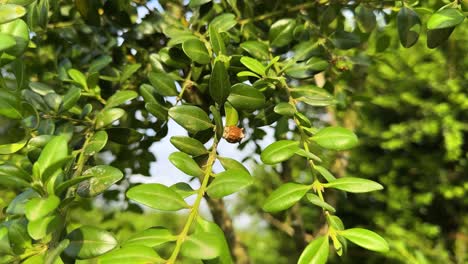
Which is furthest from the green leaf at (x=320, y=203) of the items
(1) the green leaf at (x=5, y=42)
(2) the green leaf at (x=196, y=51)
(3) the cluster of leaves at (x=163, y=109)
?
(1) the green leaf at (x=5, y=42)

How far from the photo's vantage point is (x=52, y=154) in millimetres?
439

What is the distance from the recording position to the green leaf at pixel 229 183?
0.49 meters

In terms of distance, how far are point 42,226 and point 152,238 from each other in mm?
103

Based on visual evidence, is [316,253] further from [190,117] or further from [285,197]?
[190,117]

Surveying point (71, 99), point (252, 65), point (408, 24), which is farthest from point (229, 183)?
point (408, 24)

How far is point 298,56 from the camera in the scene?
2.36 feet

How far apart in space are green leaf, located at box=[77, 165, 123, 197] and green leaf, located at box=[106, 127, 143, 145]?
0.14 meters

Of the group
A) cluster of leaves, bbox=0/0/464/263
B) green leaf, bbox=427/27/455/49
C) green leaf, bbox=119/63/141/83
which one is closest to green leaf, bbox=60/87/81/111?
cluster of leaves, bbox=0/0/464/263

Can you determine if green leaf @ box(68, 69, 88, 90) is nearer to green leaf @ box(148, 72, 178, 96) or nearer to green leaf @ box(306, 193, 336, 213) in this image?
green leaf @ box(148, 72, 178, 96)

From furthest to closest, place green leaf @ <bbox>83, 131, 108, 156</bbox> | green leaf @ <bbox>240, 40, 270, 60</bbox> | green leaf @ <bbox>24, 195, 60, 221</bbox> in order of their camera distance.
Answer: green leaf @ <bbox>240, 40, 270, 60</bbox> < green leaf @ <bbox>83, 131, 108, 156</bbox> < green leaf @ <bbox>24, 195, 60, 221</bbox>

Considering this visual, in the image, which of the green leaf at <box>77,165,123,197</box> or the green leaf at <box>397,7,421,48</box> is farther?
the green leaf at <box>397,7,421,48</box>

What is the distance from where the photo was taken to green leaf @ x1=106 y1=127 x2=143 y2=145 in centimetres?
67

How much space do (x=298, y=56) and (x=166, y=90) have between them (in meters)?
0.19

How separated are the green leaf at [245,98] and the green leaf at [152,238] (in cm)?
18
